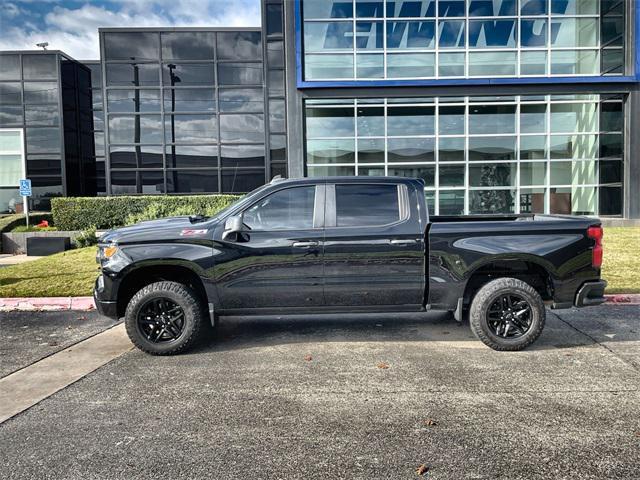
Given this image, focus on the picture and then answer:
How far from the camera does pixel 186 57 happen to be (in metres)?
20.6

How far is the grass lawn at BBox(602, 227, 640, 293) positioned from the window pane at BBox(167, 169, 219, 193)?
14707 mm

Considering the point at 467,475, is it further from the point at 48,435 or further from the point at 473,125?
the point at 473,125

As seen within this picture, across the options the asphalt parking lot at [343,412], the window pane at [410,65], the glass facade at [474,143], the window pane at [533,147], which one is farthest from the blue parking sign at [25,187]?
the window pane at [533,147]

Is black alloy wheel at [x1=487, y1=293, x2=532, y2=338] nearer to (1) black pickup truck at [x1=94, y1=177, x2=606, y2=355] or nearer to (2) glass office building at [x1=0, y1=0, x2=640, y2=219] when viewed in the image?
(1) black pickup truck at [x1=94, y1=177, x2=606, y2=355]

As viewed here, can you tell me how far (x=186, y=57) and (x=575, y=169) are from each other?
16420 mm

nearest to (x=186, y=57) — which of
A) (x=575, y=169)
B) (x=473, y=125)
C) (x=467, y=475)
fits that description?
(x=473, y=125)

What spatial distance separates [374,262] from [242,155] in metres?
16.2

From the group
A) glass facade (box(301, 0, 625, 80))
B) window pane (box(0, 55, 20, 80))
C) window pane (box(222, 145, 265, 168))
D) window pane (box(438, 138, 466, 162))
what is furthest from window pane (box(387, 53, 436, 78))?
window pane (box(0, 55, 20, 80))

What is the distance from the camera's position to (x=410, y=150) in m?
18.2

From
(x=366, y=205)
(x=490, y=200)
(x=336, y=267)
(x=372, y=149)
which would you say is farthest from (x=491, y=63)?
(x=336, y=267)

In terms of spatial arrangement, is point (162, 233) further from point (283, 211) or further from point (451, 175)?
point (451, 175)

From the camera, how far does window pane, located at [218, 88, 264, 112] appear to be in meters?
20.6

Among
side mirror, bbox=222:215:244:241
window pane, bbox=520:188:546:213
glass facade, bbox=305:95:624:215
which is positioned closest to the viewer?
side mirror, bbox=222:215:244:241

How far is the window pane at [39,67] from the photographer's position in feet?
70.4
